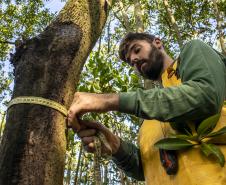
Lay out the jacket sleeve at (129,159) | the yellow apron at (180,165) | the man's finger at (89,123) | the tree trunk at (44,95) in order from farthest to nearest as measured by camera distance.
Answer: the jacket sleeve at (129,159) → the man's finger at (89,123) → the yellow apron at (180,165) → the tree trunk at (44,95)

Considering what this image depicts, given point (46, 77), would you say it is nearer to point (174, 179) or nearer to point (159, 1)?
point (174, 179)

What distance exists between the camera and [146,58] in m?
2.27

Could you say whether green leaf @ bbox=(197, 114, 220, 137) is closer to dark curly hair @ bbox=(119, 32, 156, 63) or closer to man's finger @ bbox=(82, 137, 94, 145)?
man's finger @ bbox=(82, 137, 94, 145)

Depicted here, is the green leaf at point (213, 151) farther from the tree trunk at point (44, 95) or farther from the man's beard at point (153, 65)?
the man's beard at point (153, 65)

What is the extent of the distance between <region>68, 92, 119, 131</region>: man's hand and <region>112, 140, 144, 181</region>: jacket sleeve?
0.72 meters

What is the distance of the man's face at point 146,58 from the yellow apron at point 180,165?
232 millimetres

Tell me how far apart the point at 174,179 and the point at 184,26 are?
1129 cm

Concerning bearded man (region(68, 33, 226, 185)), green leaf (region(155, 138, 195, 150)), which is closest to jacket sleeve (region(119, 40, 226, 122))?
bearded man (region(68, 33, 226, 185))

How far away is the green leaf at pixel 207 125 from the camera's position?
1.52m

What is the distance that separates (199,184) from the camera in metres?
1.50

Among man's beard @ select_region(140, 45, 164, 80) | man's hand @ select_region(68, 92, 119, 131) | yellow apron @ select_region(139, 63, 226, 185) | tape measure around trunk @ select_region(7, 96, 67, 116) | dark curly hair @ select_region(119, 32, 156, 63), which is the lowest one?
yellow apron @ select_region(139, 63, 226, 185)

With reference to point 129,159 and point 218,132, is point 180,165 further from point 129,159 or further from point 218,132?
point 129,159

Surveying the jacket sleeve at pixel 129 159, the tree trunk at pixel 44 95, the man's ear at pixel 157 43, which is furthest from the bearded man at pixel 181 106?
the man's ear at pixel 157 43

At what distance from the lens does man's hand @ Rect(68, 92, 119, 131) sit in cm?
151
